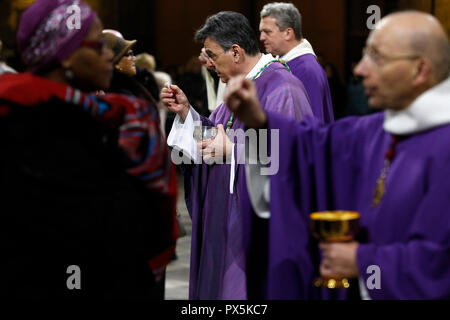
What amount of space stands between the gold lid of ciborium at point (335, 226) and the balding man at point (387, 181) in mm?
54

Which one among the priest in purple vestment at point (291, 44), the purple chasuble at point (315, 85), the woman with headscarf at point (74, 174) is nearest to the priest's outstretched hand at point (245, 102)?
the woman with headscarf at point (74, 174)

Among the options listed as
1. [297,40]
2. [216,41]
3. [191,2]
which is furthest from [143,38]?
[216,41]

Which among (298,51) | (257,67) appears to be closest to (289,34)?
(298,51)

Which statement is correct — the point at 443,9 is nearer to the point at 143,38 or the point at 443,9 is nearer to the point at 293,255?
the point at 293,255

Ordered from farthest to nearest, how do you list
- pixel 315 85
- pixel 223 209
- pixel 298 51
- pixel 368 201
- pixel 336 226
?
1. pixel 298 51
2. pixel 315 85
3. pixel 223 209
4. pixel 368 201
5. pixel 336 226

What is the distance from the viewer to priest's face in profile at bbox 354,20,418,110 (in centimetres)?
260

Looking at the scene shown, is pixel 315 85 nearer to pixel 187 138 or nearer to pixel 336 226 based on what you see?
pixel 187 138

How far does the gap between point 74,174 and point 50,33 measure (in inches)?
18.8

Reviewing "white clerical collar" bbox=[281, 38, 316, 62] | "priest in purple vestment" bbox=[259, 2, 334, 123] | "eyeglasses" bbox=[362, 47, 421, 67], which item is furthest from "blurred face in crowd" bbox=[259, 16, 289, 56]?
"eyeglasses" bbox=[362, 47, 421, 67]

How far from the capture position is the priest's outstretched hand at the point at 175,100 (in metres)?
4.70

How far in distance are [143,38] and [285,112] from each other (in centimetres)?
1185

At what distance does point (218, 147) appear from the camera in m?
4.29

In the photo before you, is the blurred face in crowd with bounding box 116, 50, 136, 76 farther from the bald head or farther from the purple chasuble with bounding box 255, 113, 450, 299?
the bald head

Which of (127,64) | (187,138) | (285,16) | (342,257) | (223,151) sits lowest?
(342,257)
